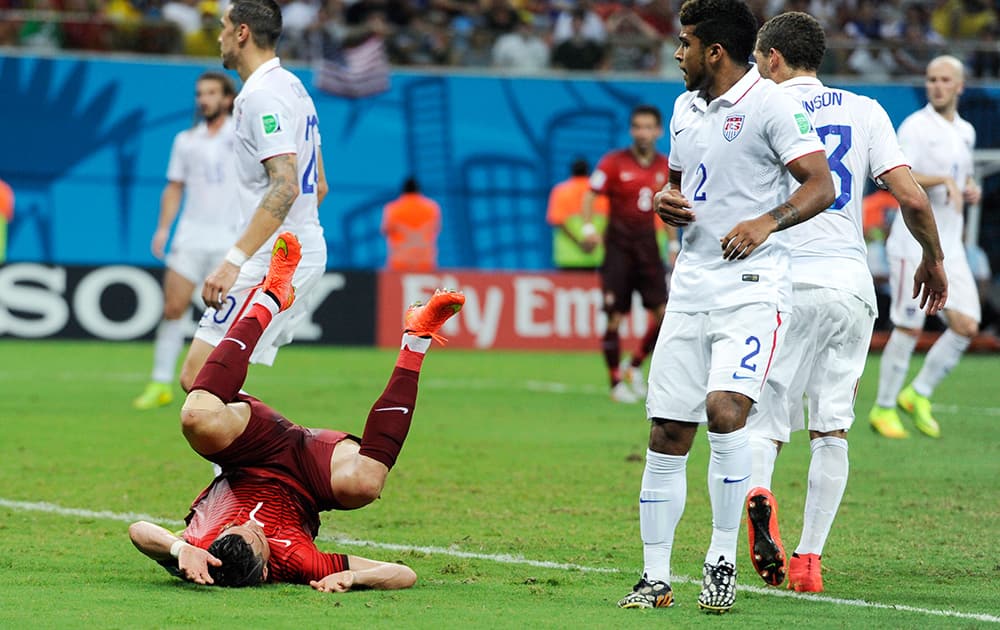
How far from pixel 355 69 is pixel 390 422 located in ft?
62.1

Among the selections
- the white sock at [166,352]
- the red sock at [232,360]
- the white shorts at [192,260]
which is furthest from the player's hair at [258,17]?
the white sock at [166,352]

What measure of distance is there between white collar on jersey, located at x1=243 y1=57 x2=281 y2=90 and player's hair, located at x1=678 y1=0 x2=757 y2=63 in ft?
8.82

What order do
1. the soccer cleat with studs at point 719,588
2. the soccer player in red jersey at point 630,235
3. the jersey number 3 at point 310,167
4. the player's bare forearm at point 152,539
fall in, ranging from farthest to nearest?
the soccer player in red jersey at point 630,235
the jersey number 3 at point 310,167
the player's bare forearm at point 152,539
the soccer cleat with studs at point 719,588

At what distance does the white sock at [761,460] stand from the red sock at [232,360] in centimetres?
216

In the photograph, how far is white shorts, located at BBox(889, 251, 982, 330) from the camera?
37.8 ft

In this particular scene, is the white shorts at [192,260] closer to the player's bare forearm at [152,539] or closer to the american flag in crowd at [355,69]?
the player's bare forearm at [152,539]

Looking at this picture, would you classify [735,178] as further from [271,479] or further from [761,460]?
[271,479]

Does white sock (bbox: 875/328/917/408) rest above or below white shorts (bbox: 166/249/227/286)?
below

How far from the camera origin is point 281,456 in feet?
20.8

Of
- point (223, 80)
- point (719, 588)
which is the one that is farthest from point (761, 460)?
point (223, 80)

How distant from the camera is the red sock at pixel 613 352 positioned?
1445 centimetres

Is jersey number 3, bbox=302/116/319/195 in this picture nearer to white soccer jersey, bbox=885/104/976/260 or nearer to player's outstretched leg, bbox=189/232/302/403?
player's outstretched leg, bbox=189/232/302/403

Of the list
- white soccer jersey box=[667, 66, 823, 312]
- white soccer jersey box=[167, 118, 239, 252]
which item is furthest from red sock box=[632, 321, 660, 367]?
white soccer jersey box=[667, 66, 823, 312]

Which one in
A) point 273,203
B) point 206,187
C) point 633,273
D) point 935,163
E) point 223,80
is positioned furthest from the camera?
point 633,273
